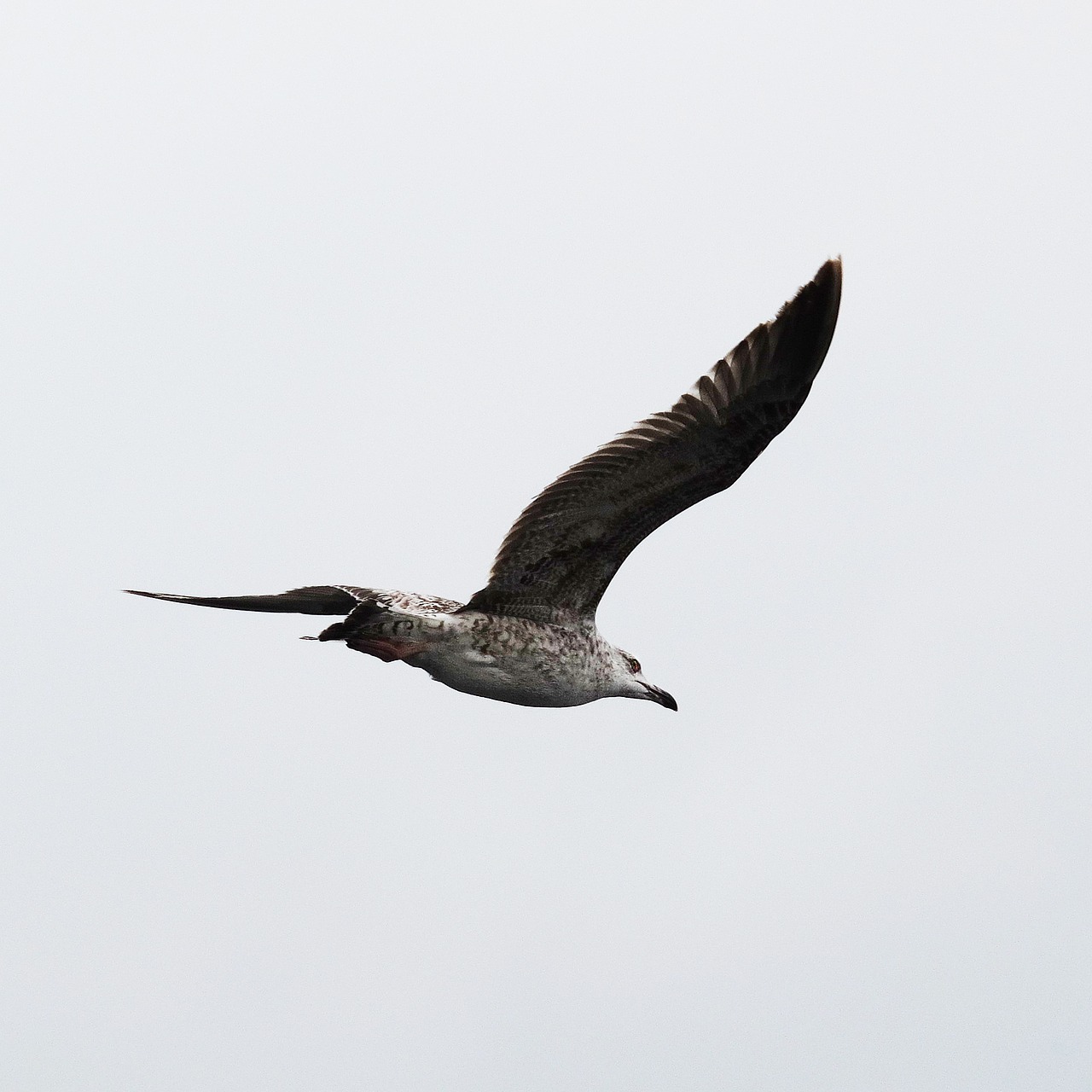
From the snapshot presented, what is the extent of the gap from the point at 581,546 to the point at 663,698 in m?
2.28

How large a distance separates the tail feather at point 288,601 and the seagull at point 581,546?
0.01 meters

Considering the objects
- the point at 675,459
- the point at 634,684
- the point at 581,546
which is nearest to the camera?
the point at 675,459

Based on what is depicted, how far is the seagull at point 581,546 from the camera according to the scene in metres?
16.1

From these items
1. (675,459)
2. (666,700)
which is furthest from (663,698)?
(675,459)

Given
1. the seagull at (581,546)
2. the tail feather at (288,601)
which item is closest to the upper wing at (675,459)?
the seagull at (581,546)

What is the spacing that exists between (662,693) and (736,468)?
287cm

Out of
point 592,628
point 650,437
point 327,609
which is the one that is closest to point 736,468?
point 650,437

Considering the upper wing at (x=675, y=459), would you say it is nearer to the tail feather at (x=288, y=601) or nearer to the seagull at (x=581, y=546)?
the seagull at (x=581, y=546)

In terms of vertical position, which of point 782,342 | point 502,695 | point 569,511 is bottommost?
point 502,695

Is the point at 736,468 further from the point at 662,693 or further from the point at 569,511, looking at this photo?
the point at 662,693

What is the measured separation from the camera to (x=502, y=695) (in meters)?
17.2

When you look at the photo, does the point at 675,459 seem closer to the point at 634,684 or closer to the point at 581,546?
the point at 581,546

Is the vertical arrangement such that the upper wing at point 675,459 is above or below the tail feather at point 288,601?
above

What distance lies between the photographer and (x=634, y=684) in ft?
60.0
